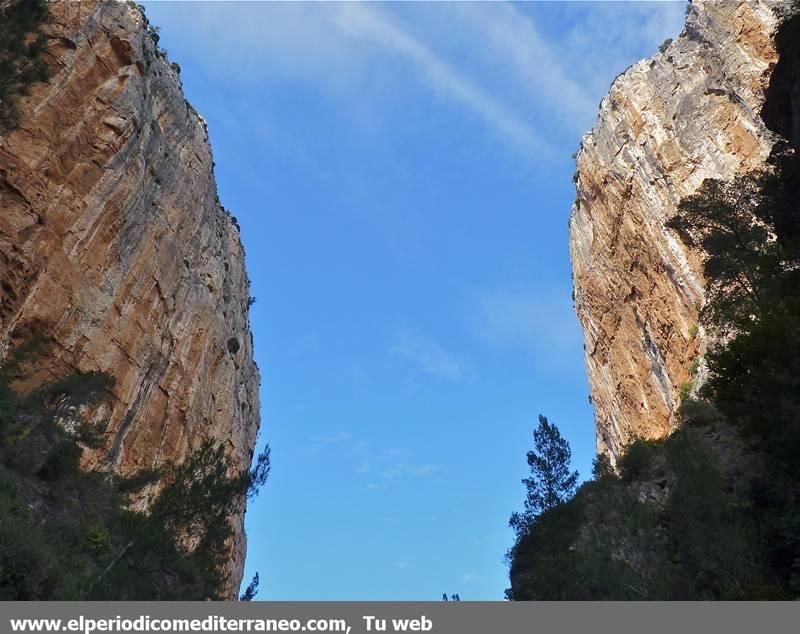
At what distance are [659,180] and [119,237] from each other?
37245mm

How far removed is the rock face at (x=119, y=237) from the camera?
3113 cm

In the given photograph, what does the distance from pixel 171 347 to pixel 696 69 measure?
42.7 meters

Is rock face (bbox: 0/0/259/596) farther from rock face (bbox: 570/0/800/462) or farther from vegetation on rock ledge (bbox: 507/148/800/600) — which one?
rock face (bbox: 570/0/800/462)

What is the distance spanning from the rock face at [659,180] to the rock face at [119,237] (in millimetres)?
33357

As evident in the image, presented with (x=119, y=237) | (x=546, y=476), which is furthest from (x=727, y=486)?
(x=119, y=237)

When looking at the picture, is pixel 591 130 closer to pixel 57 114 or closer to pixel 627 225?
pixel 627 225

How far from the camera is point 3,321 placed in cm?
2916

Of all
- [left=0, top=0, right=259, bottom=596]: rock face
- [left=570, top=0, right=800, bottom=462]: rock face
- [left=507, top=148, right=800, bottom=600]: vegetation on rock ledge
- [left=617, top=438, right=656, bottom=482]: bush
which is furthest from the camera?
A: [left=570, top=0, right=800, bottom=462]: rock face

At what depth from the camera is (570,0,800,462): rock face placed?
42000 mm

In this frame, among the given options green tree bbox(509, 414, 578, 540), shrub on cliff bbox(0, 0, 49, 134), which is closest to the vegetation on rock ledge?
green tree bbox(509, 414, 578, 540)

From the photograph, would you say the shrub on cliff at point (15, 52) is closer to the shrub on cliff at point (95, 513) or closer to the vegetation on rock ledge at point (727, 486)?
the shrub on cliff at point (95, 513)

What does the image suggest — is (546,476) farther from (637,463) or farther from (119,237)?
(119,237)

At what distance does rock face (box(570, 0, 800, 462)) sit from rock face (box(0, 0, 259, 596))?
33.4m
